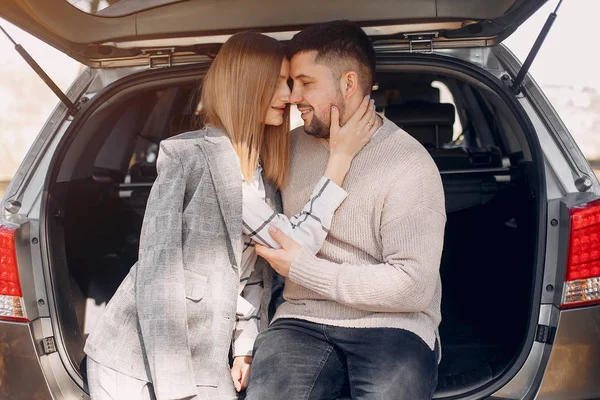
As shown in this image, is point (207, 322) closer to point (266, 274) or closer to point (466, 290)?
point (266, 274)

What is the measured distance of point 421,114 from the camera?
3.19 meters

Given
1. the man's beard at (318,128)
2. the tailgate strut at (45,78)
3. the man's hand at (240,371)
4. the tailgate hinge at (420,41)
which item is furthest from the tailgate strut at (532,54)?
the tailgate strut at (45,78)

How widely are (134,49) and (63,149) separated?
0.42 metres

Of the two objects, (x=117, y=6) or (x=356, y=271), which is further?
(x=117, y=6)

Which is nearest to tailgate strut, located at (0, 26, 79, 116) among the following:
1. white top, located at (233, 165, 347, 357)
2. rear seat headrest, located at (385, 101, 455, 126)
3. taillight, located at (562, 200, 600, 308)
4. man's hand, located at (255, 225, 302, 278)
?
white top, located at (233, 165, 347, 357)

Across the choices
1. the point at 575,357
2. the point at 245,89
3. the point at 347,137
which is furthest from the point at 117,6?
the point at 575,357

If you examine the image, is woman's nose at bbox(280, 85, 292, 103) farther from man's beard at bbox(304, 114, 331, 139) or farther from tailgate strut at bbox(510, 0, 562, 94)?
tailgate strut at bbox(510, 0, 562, 94)

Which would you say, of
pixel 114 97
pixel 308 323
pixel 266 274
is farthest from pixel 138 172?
→ pixel 308 323

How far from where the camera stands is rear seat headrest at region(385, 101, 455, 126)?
3.17 m

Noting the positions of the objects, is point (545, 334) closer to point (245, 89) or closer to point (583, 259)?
point (583, 259)

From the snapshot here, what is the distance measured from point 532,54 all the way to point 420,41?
388 mm

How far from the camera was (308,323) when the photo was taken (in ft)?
6.97

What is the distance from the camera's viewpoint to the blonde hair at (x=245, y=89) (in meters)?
2.12

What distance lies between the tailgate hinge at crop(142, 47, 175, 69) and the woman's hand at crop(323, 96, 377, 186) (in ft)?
2.02
